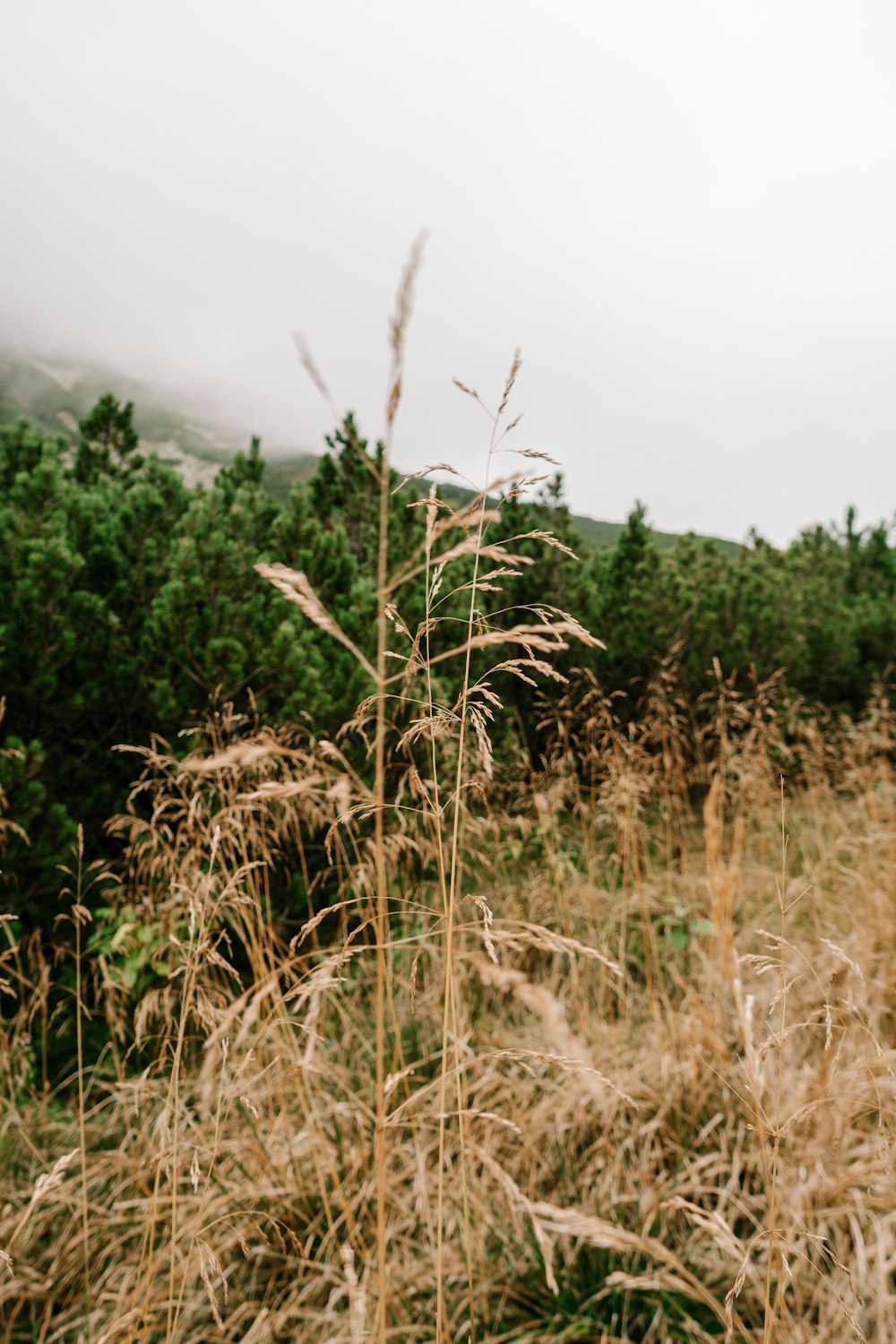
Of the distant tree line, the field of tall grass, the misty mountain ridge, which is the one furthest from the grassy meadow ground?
the misty mountain ridge

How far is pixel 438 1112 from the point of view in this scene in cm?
162

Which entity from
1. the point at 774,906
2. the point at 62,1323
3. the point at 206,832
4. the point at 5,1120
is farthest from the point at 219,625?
the point at 774,906

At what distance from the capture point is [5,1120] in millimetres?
2287

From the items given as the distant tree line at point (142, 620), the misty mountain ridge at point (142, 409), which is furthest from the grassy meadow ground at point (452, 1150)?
the misty mountain ridge at point (142, 409)

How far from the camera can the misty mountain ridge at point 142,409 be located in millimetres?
90562

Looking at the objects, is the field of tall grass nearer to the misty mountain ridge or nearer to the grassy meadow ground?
the grassy meadow ground

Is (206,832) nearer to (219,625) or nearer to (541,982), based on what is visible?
(219,625)

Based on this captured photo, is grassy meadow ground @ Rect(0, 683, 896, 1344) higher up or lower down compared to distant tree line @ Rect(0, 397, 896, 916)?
lower down

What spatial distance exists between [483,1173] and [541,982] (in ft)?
3.83

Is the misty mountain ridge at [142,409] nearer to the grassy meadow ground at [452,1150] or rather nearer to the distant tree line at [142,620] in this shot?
the distant tree line at [142,620]

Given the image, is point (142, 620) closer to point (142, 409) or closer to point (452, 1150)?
point (452, 1150)

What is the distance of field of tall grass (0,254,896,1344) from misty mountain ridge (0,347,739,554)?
7846cm

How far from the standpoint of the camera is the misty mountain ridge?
3565 inches

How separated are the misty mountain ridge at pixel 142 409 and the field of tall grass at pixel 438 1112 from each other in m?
78.5
